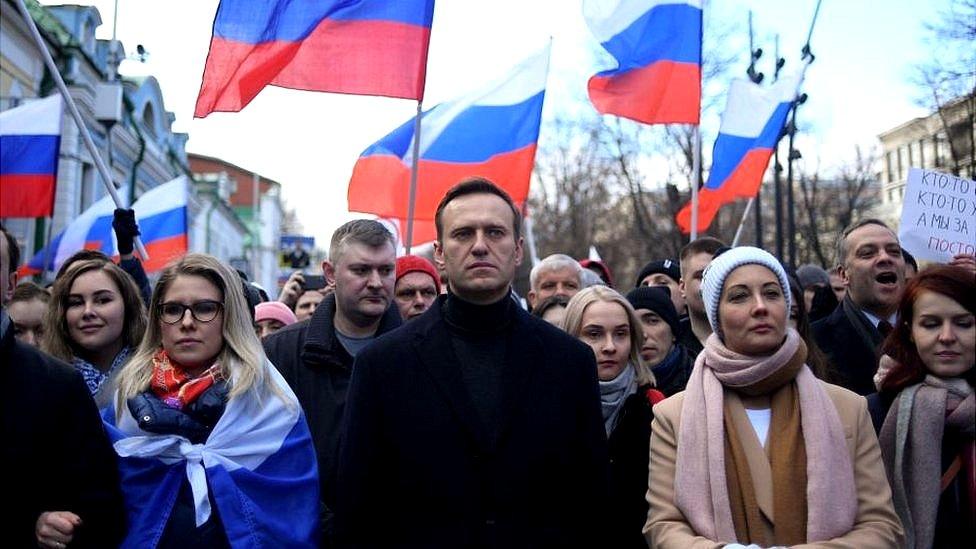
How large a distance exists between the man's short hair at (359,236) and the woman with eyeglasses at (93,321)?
0.94 meters

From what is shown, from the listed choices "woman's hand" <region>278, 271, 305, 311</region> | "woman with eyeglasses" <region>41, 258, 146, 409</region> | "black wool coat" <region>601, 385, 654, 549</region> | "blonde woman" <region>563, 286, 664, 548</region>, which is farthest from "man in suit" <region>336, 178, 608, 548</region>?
"woman's hand" <region>278, 271, 305, 311</region>

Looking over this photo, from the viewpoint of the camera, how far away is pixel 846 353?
5133 millimetres

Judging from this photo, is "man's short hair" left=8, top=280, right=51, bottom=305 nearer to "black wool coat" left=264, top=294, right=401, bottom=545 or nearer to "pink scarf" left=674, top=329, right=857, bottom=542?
"black wool coat" left=264, top=294, right=401, bottom=545

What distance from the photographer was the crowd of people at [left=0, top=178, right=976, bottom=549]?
324cm

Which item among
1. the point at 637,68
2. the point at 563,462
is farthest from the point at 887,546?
the point at 637,68

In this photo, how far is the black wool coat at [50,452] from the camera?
3166 millimetres

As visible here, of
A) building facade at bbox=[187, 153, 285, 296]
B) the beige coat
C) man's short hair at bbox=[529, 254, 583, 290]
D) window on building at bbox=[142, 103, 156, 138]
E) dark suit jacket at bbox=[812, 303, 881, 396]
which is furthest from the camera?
building facade at bbox=[187, 153, 285, 296]

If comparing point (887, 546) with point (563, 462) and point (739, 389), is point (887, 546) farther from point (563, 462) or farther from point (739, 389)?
point (563, 462)

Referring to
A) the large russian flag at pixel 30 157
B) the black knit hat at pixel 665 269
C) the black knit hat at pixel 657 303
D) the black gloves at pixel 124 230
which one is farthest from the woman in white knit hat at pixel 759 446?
the large russian flag at pixel 30 157

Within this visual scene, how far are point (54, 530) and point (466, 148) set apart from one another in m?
5.72

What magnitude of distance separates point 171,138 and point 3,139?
35.4 metres

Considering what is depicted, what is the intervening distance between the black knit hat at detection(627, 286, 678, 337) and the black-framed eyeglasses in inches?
90.9

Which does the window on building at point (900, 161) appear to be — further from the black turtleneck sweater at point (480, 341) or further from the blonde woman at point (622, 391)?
the black turtleneck sweater at point (480, 341)

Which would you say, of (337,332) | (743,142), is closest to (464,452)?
(337,332)
